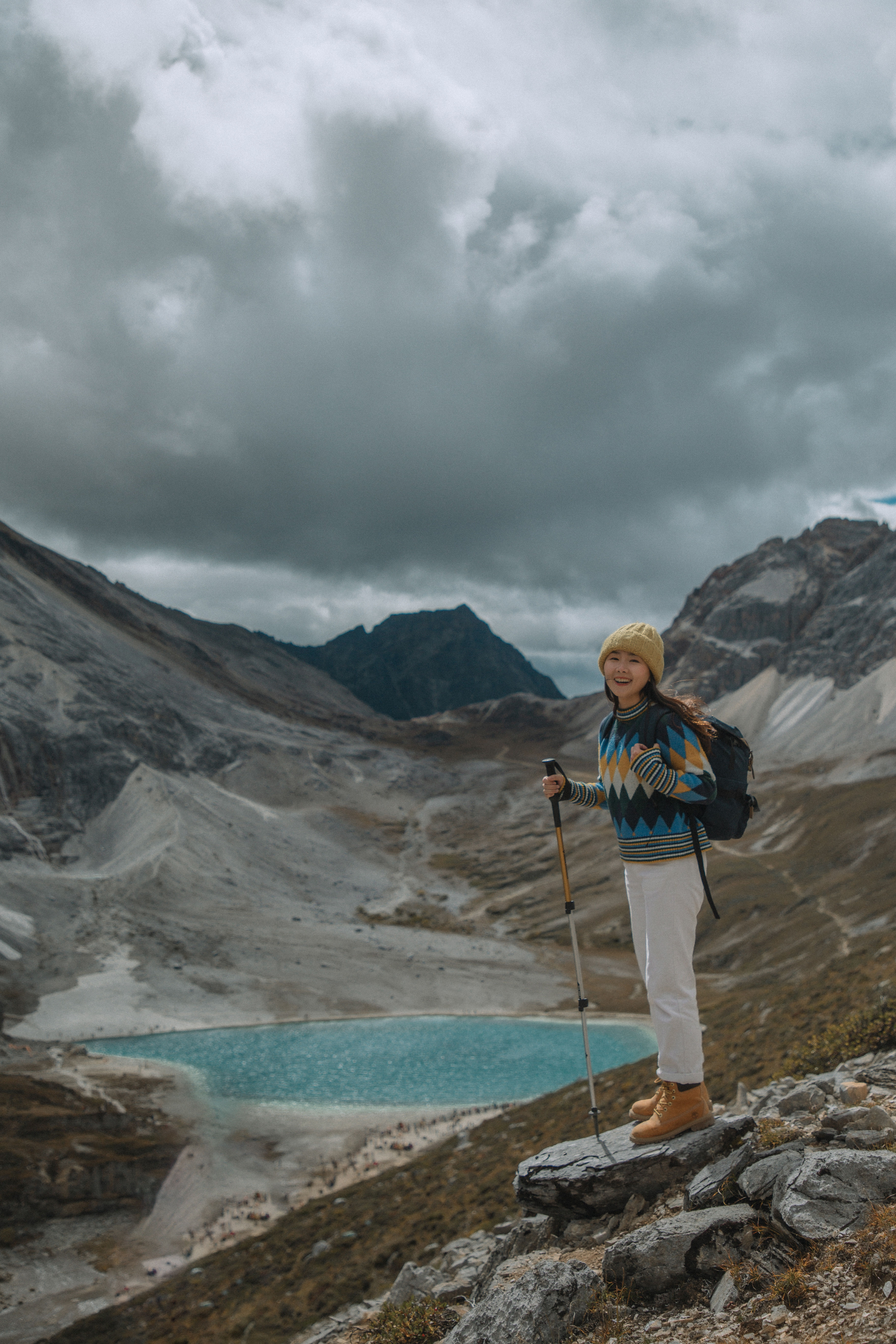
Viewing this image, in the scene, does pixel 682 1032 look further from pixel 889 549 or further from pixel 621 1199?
pixel 889 549

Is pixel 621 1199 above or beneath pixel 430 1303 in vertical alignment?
above

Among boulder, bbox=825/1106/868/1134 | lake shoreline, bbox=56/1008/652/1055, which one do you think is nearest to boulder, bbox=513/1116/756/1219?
boulder, bbox=825/1106/868/1134

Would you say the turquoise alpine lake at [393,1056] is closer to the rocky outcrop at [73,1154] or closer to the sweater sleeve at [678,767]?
the rocky outcrop at [73,1154]

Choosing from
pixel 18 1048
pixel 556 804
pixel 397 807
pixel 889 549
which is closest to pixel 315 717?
pixel 397 807

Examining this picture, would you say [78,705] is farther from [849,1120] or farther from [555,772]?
[849,1120]

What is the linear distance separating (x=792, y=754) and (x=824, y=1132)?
12977 centimetres

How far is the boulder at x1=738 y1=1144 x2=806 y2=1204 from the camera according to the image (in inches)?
212

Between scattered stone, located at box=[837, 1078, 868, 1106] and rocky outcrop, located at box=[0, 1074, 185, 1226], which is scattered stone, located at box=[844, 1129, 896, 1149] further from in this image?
rocky outcrop, located at box=[0, 1074, 185, 1226]

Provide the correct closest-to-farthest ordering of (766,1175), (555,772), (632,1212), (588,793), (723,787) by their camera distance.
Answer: (766,1175)
(632,1212)
(723,787)
(588,793)
(555,772)

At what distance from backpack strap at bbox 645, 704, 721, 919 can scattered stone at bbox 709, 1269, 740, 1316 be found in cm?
244

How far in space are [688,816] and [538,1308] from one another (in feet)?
12.2

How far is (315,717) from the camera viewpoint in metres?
177

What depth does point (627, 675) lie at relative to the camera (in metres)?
7.07

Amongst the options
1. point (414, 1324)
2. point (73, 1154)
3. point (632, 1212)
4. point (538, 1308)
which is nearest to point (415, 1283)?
point (414, 1324)
